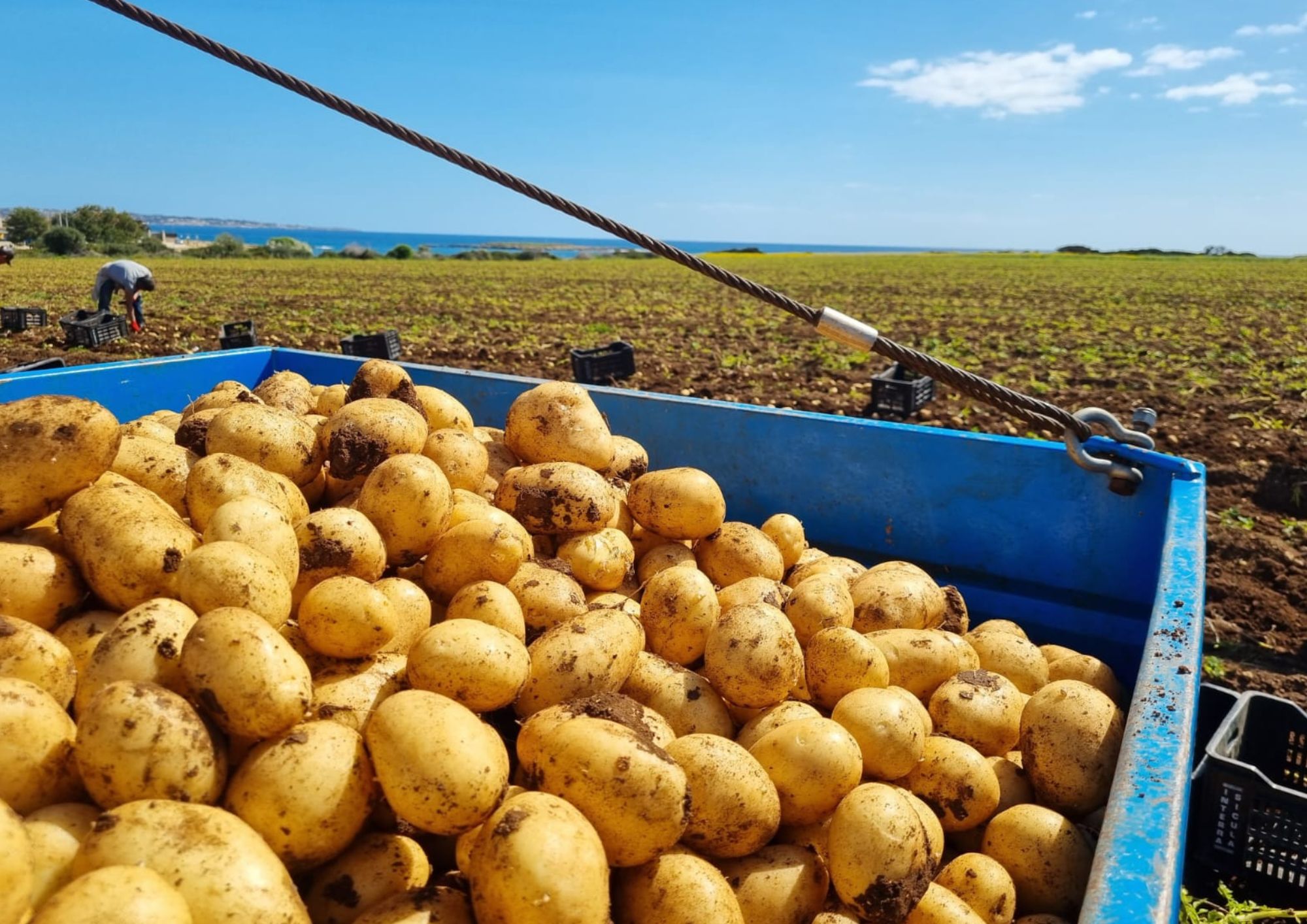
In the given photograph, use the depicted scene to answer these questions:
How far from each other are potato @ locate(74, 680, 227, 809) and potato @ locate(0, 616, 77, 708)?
0.93ft

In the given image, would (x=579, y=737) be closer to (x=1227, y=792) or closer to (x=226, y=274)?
(x=1227, y=792)

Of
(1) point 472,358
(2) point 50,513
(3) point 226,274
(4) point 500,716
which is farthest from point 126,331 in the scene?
(3) point 226,274

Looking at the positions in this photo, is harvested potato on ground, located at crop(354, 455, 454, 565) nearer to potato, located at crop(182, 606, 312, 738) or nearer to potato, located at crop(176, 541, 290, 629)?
potato, located at crop(176, 541, 290, 629)

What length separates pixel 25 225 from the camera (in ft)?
232

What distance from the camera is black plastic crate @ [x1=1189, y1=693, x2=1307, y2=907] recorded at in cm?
285

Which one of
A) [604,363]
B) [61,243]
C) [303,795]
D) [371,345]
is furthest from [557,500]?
[61,243]

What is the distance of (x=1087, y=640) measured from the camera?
3.43 meters

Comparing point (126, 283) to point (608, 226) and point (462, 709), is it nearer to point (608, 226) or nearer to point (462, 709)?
point (608, 226)

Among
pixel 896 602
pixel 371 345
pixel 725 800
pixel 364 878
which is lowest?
pixel 364 878

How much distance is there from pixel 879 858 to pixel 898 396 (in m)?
6.80

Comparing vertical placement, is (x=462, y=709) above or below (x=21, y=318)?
above

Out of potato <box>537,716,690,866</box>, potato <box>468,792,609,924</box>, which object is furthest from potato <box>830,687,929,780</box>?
potato <box>468,792,609,924</box>

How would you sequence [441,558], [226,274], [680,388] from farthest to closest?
[226,274] < [680,388] < [441,558]

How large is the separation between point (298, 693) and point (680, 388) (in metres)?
9.19
